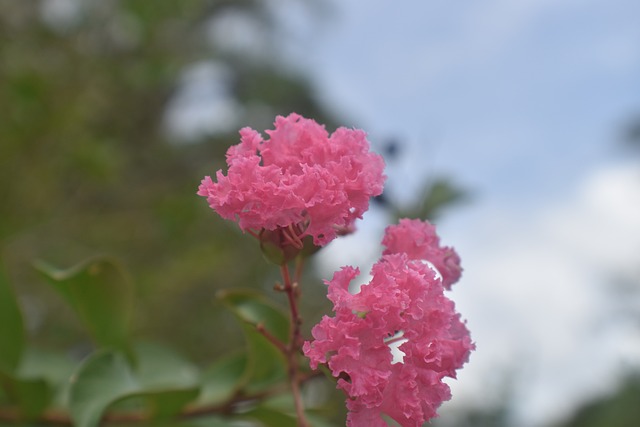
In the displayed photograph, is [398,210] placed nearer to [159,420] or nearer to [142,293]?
[159,420]

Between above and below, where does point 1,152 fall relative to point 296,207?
above

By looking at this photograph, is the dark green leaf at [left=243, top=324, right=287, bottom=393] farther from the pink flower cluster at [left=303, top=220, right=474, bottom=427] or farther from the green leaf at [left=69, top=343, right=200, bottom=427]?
the pink flower cluster at [left=303, top=220, right=474, bottom=427]

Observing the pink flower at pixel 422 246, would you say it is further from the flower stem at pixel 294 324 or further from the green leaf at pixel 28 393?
the green leaf at pixel 28 393

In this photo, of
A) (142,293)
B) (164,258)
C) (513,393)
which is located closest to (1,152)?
(142,293)

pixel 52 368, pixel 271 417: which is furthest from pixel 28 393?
pixel 271 417

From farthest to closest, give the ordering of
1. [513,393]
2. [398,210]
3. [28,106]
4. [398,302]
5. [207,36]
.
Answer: [513,393] → [207,36] → [28,106] → [398,210] → [398,302]

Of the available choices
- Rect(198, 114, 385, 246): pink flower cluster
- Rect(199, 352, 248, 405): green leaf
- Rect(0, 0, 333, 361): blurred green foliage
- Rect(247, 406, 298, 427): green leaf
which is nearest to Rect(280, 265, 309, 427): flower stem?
Rect(198, 114, 385, 246): pink flower cluster
